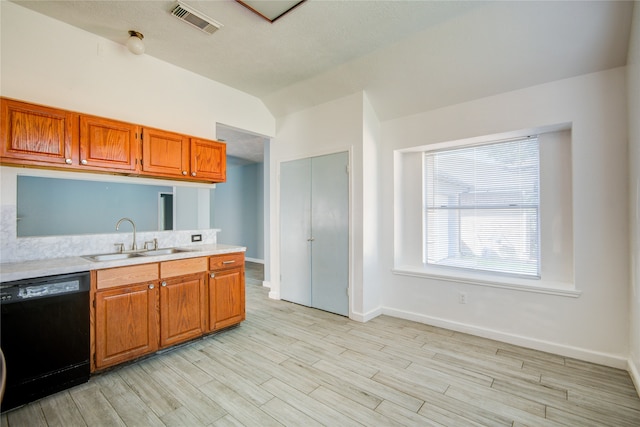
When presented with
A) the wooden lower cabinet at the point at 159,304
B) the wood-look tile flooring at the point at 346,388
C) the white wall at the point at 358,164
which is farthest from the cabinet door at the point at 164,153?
the wood-look tile flooring at the point at 346,388

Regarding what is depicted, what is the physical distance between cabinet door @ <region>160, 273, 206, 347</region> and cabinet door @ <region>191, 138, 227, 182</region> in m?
1.14

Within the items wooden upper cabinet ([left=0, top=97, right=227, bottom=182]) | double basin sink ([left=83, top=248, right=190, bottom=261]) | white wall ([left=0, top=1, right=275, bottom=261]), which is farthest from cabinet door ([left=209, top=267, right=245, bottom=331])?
wooden upper cabinet ([left=0, top=97, right=227, bottom=182])

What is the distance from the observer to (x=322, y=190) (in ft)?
13.1

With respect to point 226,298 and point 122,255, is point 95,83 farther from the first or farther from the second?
point 226,298

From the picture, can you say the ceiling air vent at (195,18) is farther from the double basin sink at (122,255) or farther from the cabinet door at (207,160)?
the double basin sink at (122,255)

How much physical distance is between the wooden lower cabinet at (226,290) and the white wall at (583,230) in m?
2.49

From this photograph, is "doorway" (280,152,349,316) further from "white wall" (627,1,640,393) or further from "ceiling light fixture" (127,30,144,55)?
"white wall" (627,1,640,393)

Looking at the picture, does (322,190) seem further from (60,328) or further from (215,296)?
(60,328)

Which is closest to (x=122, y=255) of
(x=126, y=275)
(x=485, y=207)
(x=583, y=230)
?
(x=126, y=275)

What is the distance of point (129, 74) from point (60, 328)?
7.92 feet

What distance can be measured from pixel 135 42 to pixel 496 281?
422 cm

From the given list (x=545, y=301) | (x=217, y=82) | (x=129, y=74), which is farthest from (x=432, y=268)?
(x=129, y=74)

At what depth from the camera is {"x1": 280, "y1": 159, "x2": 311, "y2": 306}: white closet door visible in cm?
416

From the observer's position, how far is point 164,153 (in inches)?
120
